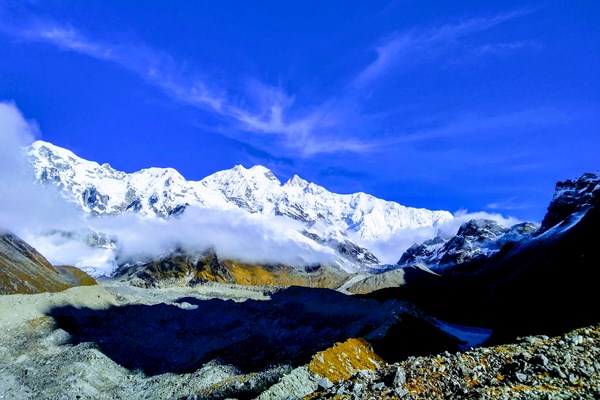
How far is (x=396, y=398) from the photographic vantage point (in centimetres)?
2364

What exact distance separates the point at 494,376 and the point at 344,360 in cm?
2976

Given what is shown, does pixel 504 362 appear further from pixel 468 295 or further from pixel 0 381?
pixel 468 295

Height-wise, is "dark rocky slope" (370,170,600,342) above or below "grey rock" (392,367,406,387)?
above

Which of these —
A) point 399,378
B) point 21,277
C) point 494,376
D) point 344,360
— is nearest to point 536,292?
point 344,360

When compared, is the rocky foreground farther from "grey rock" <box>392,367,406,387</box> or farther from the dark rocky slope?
the dark rocky slope

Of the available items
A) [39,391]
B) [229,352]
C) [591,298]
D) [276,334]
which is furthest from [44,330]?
[591,298]

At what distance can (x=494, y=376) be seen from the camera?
85.7 ft

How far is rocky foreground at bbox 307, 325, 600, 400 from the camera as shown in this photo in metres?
23.9

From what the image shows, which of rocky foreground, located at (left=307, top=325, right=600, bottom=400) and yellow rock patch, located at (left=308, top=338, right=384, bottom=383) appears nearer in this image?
rocky foreground, located at (left=307, top=325, right=600, bottom=400)

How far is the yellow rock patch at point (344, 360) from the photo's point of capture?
167 feet

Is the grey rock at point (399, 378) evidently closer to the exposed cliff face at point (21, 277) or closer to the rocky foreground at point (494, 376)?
the rocky foreground at point (494, 376)

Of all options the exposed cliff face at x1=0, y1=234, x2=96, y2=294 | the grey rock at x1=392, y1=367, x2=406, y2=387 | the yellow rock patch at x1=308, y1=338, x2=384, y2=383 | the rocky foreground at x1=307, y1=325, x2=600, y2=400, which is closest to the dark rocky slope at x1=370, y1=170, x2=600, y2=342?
the yellow rock patch at x1=308, y1=338, x2=384, y2=383

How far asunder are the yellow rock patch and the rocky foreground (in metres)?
20.9

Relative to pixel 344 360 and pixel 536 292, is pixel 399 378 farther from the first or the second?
pixel 536 292
